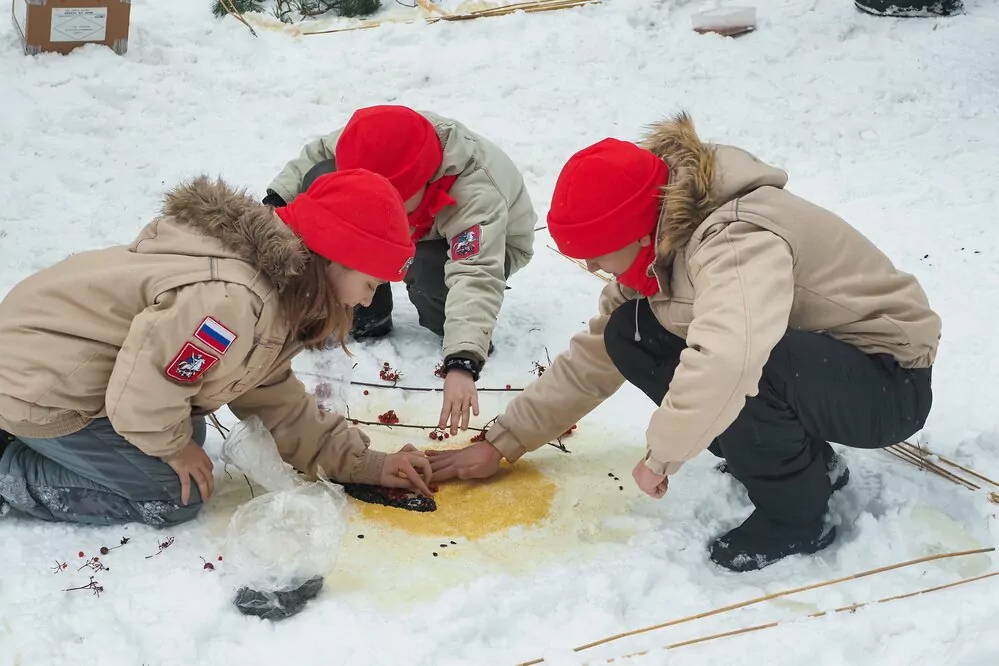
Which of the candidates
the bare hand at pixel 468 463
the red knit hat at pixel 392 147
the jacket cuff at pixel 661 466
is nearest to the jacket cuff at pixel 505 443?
the bare hand at pixel 468 463

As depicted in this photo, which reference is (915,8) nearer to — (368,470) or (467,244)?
(467,244)

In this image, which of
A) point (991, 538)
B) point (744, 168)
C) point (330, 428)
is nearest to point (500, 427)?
point (330, 428)

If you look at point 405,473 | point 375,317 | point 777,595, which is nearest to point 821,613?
point 777,595

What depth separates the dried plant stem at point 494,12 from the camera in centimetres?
644

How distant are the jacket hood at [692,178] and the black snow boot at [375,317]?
165 cm

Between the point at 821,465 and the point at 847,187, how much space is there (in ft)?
9.67

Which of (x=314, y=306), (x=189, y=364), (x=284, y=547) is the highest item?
(x=314, y=306)

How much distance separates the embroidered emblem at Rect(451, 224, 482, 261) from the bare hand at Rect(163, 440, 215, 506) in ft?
3.45

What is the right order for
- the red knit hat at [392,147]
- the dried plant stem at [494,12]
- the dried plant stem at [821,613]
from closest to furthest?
the dried plant stem at [821,613] → the red knit hat at [392,147] → the dried plant stem at [494,12]

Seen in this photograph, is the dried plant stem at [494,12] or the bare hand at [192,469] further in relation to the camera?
the dried plant stem at [494,12]

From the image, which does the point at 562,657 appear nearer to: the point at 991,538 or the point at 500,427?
the point at 500,427

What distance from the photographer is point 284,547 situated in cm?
213

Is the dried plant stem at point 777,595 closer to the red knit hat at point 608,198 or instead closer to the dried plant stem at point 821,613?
the dried plant stem at point 821,613

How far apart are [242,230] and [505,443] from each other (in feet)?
3.27
